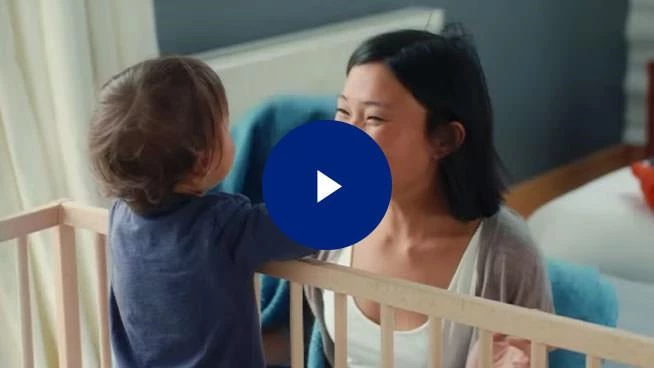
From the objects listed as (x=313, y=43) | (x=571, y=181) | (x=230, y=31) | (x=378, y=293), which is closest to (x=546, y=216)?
(x=313, y=43)

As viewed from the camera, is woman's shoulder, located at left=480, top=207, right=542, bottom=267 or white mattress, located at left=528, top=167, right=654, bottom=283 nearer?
woman's shoulder, located at left=480, top=207, right=542, bottom=267

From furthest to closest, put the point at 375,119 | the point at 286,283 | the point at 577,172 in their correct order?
A: the point at 577,172
the point at 286,283
the point at 375,119

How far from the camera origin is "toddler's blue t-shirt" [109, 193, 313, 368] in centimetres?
104

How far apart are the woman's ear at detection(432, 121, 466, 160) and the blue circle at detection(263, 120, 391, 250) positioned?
0.75 feet

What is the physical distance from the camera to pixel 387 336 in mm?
1046

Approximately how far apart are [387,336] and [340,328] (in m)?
0.05

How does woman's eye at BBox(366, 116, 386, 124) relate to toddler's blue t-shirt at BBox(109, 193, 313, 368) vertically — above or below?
above

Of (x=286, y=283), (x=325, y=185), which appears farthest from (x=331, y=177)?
(x=286, y=283)

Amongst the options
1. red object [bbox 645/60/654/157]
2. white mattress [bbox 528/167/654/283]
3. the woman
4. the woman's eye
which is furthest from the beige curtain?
red object [bbox 645/60/654/157]

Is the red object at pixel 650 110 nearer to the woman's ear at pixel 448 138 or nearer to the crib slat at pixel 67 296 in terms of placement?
the woman's ear at pixel 448 138

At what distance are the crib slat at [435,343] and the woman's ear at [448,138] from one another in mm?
248

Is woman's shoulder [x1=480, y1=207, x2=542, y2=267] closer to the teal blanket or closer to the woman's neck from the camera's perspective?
the woman's neck

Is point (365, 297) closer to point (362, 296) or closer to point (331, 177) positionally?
point (362, 296)

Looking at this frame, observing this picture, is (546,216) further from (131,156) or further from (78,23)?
(131,156)
